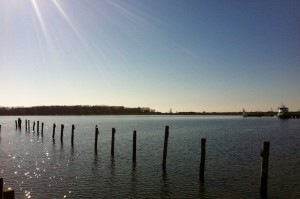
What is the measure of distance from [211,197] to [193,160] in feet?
42.4

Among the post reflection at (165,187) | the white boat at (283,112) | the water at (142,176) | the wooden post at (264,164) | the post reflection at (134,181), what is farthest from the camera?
the white boat at (283,112)

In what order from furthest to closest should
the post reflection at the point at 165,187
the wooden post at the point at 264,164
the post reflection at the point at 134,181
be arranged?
the post reflection at the point at 134,181 → the post reflection at the point at 165,187 → the wooden post at the point at 264,164

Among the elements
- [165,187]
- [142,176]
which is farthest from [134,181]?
[165,187]

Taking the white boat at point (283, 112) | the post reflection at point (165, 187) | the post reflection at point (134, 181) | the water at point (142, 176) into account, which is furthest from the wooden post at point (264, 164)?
the white boat at point (283, 112)

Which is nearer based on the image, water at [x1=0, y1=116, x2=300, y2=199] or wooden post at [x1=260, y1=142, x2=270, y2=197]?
wooden post at [x1=260, y1=142, x2=270, y2=197]

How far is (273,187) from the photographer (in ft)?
67.6

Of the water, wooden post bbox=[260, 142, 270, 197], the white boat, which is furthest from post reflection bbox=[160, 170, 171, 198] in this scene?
the white boat

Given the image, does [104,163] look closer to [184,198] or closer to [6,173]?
[6,173]

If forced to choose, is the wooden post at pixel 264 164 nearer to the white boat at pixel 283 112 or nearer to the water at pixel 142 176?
the water at pixel 142 176

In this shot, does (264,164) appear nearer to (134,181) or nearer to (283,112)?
(134,181)

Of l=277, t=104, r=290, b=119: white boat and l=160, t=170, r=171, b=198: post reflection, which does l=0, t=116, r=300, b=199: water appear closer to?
l=160, t=170, r=171, b=198: post reflection

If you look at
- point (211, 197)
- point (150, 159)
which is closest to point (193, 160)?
point (150, 159)

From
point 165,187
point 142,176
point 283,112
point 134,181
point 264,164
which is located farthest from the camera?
point 283,112

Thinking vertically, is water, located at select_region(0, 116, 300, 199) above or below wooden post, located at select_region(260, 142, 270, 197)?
below
